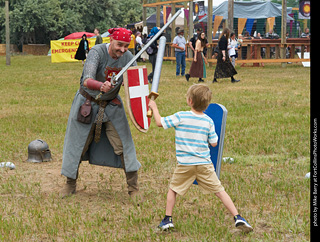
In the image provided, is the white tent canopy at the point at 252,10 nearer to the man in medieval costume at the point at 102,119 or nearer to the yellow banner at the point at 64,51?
the yellow banner at the point at 64,51

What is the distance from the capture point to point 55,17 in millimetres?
50594

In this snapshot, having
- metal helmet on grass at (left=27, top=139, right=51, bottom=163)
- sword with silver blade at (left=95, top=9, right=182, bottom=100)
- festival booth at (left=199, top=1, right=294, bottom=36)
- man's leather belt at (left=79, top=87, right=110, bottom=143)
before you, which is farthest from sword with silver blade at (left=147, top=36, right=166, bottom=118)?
festival booth at (left=199, top=1, right=294, bottom=36)

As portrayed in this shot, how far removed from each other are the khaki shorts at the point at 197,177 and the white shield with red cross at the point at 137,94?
888mm

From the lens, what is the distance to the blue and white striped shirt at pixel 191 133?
4012 millimetres

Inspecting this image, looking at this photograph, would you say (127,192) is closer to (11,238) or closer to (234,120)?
(11,238)

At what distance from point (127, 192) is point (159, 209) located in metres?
0.79

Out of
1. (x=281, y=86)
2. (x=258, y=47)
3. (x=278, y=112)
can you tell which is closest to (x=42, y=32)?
(x=258, y=47)

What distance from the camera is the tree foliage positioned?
1927 inches

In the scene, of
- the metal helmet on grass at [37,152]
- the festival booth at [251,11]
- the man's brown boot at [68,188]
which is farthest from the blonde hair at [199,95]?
the festival booth at [251,11]

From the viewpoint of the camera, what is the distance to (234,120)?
30.1 ft

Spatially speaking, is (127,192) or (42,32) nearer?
(127,192)

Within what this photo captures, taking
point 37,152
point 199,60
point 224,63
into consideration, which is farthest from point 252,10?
point 37,152

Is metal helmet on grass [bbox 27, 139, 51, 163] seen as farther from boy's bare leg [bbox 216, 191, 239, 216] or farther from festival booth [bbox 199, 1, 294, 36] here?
festival booth [bbox 199, 1, 294, 36]

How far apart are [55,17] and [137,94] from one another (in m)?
47.6
